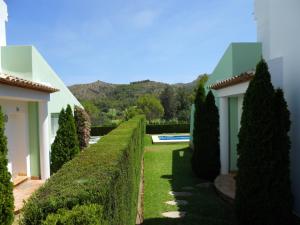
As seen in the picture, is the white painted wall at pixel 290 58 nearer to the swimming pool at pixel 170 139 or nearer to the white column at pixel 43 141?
the white column at pixel 43 141

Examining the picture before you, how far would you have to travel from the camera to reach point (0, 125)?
8961 millimetres

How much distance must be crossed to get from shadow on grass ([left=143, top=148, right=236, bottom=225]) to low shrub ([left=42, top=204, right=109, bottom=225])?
6.28 m

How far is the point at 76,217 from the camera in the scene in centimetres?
282

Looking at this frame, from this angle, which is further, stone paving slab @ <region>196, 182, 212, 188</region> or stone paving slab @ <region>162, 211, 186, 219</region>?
stone paving slab @ <region>196, 182, 212, 188</region>

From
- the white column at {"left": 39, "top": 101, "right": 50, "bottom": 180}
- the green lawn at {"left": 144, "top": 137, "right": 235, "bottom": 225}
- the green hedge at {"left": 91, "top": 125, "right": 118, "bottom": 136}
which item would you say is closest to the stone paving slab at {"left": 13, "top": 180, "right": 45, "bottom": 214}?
the white column at {"left": 39, "top": 101, "right": 50, "bottom": 180}

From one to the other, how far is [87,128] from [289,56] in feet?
52.5

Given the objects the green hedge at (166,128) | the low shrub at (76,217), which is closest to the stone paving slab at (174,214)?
the low shrub at (76,217)

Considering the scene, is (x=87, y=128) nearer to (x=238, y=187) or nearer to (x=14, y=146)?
(x=14, y=146)

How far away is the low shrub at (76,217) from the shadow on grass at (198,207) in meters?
6.28

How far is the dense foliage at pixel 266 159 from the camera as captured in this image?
7766mm

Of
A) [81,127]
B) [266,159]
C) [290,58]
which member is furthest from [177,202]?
[81,127]

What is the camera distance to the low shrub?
109 inches

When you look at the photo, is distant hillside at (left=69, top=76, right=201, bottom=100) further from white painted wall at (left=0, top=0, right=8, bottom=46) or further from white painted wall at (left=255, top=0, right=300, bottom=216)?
white painted wall at (left=255, top=0, right=300, bottom=216)

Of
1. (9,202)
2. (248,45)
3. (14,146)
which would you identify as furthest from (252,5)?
(9,202)
